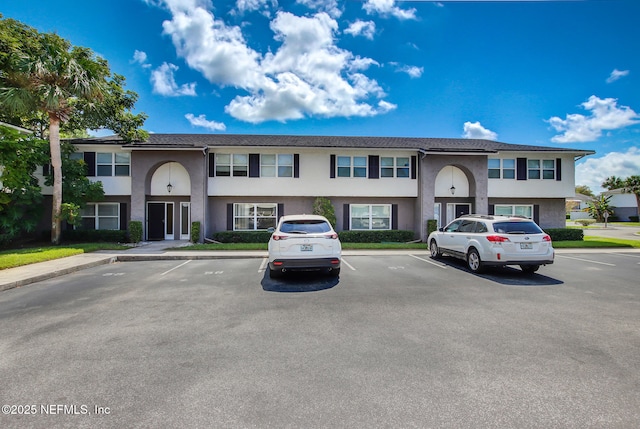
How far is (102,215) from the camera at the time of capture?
18.2 meters

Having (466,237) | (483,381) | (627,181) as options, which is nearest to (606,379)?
(483,381)

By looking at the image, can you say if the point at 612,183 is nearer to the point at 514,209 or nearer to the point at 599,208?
the point at 599,208

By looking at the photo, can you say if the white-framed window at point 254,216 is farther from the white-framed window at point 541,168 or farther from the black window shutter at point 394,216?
the white-framed window at point 541,168

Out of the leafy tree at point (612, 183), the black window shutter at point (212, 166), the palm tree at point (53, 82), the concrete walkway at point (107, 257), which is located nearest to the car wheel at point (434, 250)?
the concrete walkway at point (107, 257)

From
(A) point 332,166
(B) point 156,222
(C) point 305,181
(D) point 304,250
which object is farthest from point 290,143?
(D) point 304,250

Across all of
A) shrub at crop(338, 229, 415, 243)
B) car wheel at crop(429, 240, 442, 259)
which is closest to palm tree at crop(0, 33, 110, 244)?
shrub at crop(338, 229, 415, 243)

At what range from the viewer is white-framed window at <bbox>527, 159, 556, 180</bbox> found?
19.3 m

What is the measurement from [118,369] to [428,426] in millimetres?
3419

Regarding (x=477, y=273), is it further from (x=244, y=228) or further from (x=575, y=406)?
(x=244, y=228)

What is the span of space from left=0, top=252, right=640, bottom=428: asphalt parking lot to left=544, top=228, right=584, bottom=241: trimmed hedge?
12.2 m

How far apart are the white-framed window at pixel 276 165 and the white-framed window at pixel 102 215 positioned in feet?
30.1

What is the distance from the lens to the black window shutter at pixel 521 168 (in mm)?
19172

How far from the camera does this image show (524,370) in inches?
137

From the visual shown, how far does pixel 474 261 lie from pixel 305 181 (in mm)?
11062
